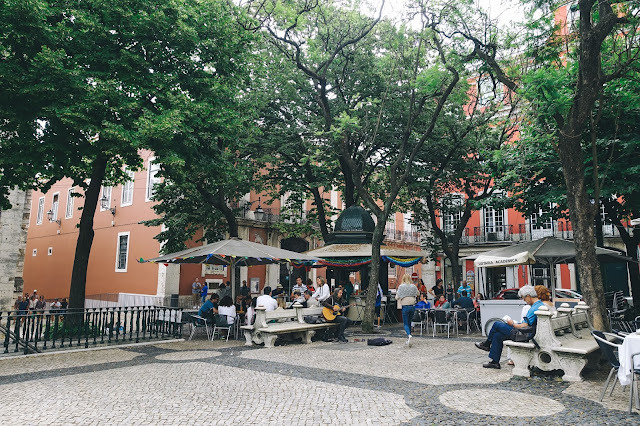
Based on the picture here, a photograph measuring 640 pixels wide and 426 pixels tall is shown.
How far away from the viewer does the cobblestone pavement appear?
528 cm

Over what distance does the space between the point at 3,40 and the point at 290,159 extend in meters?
10.8

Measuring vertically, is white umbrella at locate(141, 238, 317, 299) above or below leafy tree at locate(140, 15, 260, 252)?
below

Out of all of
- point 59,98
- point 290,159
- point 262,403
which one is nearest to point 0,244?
point 59,98

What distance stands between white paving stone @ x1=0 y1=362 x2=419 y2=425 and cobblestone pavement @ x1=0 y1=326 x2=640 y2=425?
0.01 metres

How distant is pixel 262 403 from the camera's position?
589 cm

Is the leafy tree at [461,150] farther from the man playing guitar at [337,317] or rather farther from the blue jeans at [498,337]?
the blue jeans at [498,337]

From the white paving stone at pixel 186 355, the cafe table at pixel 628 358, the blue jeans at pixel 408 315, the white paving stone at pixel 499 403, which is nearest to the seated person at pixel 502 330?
the white paving stone at pixel 499 403

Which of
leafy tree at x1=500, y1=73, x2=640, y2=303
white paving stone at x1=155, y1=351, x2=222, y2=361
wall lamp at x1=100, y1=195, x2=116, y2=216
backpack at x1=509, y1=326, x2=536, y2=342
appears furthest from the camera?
wall lamp at x1=100, y1=195, x2=116, y2=216

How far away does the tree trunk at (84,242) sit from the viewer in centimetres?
1301

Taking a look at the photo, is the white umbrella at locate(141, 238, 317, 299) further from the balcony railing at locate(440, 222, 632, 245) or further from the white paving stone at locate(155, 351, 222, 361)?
the balcony railing at locate(440, 222, 632, 245)

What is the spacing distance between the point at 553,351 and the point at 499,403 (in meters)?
1.88

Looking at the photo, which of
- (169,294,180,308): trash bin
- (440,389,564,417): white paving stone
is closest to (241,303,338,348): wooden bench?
(440,389,564,417): white paving stone

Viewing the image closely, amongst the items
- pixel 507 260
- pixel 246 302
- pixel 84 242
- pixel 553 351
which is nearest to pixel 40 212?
pixel 84 242

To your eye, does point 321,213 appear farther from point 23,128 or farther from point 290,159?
point 23,128
